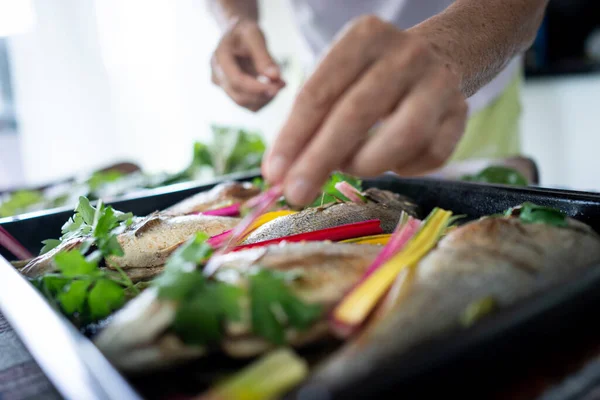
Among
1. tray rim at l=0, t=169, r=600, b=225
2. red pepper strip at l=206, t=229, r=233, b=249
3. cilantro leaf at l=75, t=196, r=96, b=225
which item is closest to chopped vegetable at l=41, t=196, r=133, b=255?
cilantro leaf at l=75, t=196, r=96, b=225

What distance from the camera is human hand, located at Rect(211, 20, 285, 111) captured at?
1.71 meters

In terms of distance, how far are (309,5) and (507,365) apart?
7.45ft

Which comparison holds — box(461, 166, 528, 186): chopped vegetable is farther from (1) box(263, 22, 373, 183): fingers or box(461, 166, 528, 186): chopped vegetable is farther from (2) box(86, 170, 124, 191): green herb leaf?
(2) box(86, 170, 124, 191): green herb leaf

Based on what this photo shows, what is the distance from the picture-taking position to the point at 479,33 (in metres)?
1.13

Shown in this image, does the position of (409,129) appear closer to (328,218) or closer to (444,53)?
(444,53)

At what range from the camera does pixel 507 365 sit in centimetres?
62

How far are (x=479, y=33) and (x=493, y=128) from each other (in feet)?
6.00

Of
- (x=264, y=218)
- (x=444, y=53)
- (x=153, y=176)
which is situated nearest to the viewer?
(x=444, y=53)

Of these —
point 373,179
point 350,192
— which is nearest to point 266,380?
point 350,192

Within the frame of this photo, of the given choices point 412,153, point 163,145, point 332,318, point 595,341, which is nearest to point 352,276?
point 332,318

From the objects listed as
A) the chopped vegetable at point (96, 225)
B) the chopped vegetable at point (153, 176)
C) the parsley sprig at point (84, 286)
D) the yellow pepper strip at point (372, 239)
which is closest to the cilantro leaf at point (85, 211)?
the chopped vegetable at point (96, 225)

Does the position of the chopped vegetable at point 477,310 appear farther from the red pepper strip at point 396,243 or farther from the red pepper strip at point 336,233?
the red pepper strip at point 336,233

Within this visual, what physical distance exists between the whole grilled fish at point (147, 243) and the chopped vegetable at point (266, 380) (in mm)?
570

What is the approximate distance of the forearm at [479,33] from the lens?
1.00 m
